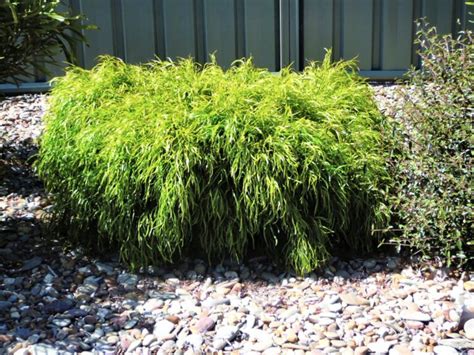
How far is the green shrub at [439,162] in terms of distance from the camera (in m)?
3.56

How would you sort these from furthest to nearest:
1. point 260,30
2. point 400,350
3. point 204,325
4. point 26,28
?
1. point 260,30
2. point 26,28
3. point 204,325
4. point 400,350

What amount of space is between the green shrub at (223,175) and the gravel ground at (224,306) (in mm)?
131

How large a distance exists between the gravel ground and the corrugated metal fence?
3.08m

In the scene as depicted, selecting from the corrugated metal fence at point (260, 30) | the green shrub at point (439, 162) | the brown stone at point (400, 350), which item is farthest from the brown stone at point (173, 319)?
the corrugated metal fence at point (260, 30)

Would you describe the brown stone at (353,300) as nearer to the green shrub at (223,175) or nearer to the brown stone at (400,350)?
the green shrub at (223,175)

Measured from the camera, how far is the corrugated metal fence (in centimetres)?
693

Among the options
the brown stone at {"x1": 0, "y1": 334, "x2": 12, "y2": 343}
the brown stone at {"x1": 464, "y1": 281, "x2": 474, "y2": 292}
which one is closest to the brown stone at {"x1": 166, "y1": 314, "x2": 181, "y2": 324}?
the brown stone at {"x1": 0, "y1": 334, "x2": 12, "y2": 343}

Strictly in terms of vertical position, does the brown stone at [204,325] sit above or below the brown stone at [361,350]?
above

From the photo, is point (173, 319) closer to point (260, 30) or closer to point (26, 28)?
point (26, 28)

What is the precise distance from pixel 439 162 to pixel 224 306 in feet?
4.28

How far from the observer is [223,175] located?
12.5 feet

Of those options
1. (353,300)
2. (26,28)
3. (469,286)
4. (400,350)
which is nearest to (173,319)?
(353,300)

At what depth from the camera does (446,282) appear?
12.1 feet

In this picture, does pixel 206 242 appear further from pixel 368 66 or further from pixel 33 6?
pixel 368 66
